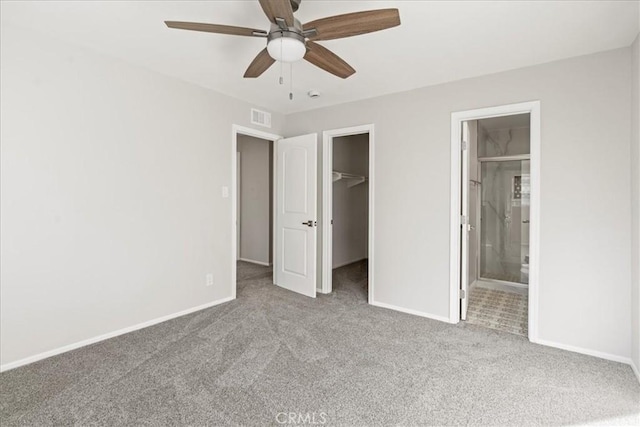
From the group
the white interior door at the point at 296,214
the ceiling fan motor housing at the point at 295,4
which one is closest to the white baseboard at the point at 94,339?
the white interior door at the point at 296,214

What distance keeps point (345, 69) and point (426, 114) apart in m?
Answer: 1.31

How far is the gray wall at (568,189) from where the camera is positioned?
2.44 meters

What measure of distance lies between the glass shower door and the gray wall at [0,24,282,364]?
3.93 metres

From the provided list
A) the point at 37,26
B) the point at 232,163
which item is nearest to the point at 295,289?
the point at 232,163

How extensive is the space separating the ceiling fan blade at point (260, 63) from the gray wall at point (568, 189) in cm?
173

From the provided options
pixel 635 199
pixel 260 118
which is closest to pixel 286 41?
pixel 260 118

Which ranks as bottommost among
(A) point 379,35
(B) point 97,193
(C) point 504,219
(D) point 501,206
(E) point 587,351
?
(E) point 587,351

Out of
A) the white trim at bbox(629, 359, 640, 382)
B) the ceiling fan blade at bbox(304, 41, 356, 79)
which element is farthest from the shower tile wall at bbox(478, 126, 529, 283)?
the ceiling fan blade at bbox(304, 41, 356, 79)

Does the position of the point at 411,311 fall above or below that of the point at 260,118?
below

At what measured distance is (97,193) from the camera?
2.65m

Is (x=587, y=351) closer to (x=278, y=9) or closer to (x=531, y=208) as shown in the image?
(x=531, y=208)

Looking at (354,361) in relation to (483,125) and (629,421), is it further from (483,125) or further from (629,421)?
(483,125)

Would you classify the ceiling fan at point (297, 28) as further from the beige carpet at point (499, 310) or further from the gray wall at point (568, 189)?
the beige carpet at point (499, 310)

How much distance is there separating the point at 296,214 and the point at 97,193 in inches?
83.4
